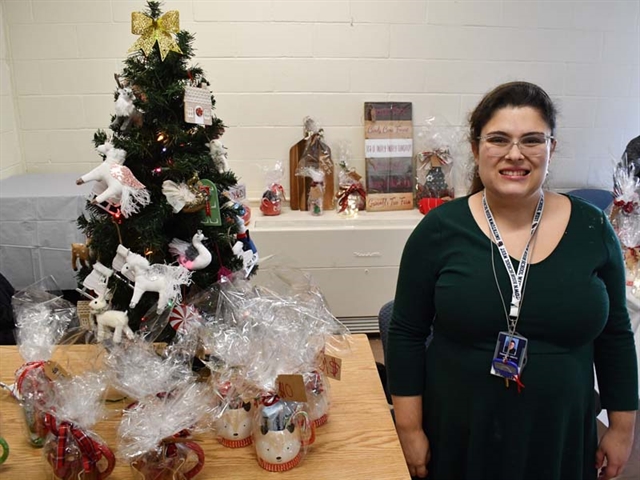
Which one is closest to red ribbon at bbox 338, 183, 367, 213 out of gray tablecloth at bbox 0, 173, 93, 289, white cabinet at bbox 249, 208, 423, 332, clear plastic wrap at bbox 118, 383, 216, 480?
white cabinet at bbox 249, 208, 423, 332

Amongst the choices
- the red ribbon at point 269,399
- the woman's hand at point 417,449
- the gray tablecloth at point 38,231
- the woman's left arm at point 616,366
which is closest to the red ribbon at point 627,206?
the woman's left arm at point 616,366

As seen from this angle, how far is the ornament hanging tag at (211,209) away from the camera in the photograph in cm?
130

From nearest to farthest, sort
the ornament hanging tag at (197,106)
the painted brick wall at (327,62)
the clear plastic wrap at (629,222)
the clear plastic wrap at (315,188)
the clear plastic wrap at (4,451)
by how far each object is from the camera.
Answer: the clear plastic wrap at (4,451), the ornament hanging tag at (197,106), the clear plastic wrap at (629,222), the painted brick wall at (327,62), the clear plastic wrap at (315,188)

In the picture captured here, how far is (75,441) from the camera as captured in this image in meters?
0.96

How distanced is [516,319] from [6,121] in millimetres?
3011

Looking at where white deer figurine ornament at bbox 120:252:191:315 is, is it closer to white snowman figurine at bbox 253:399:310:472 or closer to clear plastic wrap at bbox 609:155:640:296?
white snowman figurine at bbox 253:399:310:472

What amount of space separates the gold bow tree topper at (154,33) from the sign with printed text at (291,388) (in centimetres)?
82

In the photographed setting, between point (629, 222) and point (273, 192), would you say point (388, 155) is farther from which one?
point (629, 222)

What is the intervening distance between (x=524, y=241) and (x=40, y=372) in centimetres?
112

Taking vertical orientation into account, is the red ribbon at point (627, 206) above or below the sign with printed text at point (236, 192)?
below

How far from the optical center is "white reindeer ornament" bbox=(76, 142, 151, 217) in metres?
1.20

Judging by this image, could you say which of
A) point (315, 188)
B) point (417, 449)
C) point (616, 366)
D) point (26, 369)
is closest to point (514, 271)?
point (616, 366)

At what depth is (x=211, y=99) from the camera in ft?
4.44

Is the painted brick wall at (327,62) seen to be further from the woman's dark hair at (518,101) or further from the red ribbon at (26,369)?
the red ribbon at (26,369)
